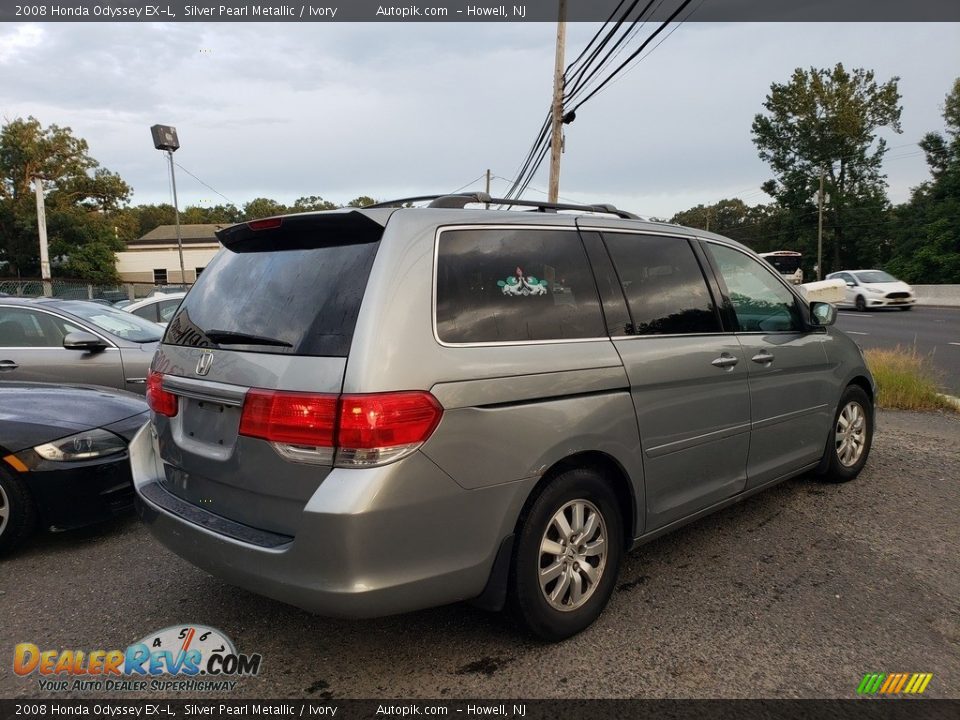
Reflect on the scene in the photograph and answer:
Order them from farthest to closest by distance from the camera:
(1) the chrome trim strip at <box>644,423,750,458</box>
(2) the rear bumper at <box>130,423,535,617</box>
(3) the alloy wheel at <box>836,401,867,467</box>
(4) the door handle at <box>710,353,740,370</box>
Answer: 1. (3) the alloy wheel at <box>836,401,867,467</box>
2. (4) the door handle at <box>710,353,740,370</box>
3. (1) the chrome trim strip at <box>644,423,750,458</box>
4. (2) the rear bumper at <box>130,423,535,617</box>

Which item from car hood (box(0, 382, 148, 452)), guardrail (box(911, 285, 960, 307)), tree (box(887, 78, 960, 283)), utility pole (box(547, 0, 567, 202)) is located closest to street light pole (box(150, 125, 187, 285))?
utility pole (box(547, 0, 567, 202))

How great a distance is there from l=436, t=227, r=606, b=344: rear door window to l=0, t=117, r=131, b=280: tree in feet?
180

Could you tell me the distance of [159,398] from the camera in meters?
2.94

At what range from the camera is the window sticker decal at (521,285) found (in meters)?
2.69

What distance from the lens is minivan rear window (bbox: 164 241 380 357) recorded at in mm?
2371

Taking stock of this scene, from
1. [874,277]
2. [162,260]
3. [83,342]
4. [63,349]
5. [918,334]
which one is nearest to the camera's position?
[83,342]

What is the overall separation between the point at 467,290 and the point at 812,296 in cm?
688

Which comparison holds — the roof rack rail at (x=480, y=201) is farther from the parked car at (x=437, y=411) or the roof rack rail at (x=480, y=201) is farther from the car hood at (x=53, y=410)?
the car hood at (x=53, y=410)

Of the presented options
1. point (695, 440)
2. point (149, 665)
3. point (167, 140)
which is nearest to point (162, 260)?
point (167, 140)

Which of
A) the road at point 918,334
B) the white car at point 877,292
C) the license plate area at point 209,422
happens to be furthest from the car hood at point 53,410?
the white car at point 877,292

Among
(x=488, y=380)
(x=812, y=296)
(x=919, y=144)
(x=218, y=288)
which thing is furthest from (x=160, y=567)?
(x=919, y=144)

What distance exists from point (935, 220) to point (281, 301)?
153 feet

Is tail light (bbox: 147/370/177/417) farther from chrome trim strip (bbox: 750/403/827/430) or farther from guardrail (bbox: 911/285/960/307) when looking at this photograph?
guardrail (bbox: 911/285/960/307)

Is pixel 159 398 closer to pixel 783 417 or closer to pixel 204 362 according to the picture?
pixel 204 362
